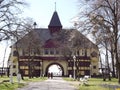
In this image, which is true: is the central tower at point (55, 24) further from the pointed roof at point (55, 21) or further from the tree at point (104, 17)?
the tree at point (104, 17)

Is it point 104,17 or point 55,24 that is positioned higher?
point 55,24

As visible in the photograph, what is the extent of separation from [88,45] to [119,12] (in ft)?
17.3

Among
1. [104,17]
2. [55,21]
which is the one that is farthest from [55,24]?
[104,17]

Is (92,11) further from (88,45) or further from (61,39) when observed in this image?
(61,39)

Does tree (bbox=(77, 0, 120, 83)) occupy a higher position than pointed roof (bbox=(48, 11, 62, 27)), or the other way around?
pointed roof (bbox=(48, 11, 62, 27))

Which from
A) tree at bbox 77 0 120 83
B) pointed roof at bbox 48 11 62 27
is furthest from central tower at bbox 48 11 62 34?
tree at bbox 77 0 120 83

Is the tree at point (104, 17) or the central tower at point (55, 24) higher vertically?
the central tower at point (55, 24)

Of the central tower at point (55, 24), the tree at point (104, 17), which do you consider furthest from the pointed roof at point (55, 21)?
the tree at point (104, 17)

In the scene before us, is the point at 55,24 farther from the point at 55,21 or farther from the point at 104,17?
the point at 104,17

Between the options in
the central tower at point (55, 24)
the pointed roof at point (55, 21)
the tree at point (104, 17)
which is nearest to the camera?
the tree at point (104, 17)

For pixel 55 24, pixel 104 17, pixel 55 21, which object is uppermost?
pixel 55 21

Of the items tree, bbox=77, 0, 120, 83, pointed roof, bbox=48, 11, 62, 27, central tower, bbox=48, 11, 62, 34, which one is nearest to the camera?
tree, bbox=77, 0, 120, 83

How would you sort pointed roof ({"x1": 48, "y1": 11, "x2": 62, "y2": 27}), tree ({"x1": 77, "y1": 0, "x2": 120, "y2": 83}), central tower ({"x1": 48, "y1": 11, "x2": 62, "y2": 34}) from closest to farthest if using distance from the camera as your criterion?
tree ({"x1": 77, "y1": 0, "x2": 120, "y2": 83}) < central tower ({"x1": 48, "y1": 11, "x2": 62, "y2": 34}) < pointed roof ({"x1": 48, "y1": 11, "x2": 62, "y2": 27})

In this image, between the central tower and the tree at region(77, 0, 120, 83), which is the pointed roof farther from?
the tree at region(77, 0, 120, 83)
